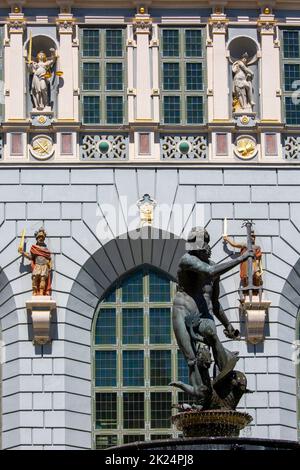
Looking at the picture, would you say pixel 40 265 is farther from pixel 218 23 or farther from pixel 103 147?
pixel 218 23

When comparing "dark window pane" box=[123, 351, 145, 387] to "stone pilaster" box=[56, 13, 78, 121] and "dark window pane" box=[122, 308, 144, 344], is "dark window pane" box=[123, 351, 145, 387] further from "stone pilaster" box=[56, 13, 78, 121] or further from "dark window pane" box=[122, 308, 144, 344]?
"stone pilaster" box=[56, 13, 78, 121]

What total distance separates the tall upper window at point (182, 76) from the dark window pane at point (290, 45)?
6.65 feet

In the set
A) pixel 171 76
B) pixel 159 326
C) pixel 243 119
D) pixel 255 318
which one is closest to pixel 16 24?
pixel 171 76

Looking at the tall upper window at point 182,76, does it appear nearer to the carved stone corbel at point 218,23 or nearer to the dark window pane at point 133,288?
the carved stone corbel at point 218,23

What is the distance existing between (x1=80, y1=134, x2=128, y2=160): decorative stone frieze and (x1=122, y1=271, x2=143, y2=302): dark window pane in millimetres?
2834

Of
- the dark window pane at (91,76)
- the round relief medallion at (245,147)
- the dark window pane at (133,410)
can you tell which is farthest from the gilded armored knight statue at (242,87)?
the dark window pane at (133,410)

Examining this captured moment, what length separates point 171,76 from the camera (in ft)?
133

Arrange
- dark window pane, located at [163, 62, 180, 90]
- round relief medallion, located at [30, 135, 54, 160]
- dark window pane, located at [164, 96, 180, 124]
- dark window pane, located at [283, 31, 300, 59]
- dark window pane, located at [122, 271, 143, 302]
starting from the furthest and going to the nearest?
dark window pane, located at [283, 31, 300, 59]
dark window pane, located at [163, 62, 180, 90]
dark window pane, located at [164, 96, 180, 124]
round relief medallion, located at [30, 135, 54, 160]
dark window pane, located at [122, 271, 143, 302]

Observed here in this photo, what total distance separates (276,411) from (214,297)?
10.8m

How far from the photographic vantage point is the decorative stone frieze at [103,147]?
40.0 metres

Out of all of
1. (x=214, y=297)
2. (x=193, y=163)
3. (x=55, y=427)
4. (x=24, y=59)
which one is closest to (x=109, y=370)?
(x=55, y=427)

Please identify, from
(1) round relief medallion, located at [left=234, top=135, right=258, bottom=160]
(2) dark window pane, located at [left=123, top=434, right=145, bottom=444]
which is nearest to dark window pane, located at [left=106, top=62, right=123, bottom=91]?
(1) round relief medallion, located at [left=234, top=135, right=258, bottom=160]

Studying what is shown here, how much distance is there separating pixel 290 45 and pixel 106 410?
32.6ft

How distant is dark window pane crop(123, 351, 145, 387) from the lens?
39.1 metres
